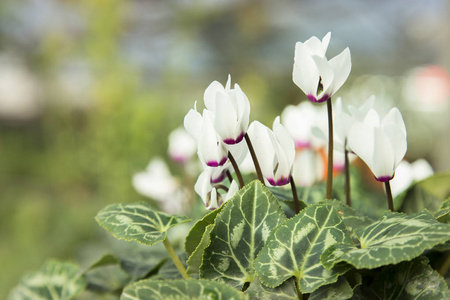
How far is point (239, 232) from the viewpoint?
1.71ft

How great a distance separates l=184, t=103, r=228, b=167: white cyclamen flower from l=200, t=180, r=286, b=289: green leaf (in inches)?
2.5

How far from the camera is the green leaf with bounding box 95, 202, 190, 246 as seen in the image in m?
0.55

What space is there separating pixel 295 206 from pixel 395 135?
0.46ft

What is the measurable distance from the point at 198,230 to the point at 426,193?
0.40 m

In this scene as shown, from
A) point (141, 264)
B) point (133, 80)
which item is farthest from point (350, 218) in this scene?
point (133, 80)

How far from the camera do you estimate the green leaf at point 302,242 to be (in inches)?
19.2

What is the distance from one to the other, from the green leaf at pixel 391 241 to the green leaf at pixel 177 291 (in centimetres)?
10

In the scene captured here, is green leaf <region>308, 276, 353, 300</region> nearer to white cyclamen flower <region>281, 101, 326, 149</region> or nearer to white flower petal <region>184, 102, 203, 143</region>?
white flower petal <region>184, 102, 203, 143</region>

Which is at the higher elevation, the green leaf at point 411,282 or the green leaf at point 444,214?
the green leaf at point 444,214

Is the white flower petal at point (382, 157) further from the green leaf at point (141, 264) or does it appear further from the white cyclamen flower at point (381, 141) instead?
the green leaf at point (141, 264)

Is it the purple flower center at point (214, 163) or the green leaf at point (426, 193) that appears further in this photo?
the green leaf at point (426, 193)

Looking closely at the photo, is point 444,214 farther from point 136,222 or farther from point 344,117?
point 136,222

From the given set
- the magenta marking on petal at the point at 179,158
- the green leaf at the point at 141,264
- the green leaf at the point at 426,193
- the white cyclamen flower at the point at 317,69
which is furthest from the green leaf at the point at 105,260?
the magenta marking on petal at the point at 179,158

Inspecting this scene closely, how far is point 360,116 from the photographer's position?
0.60 metres
